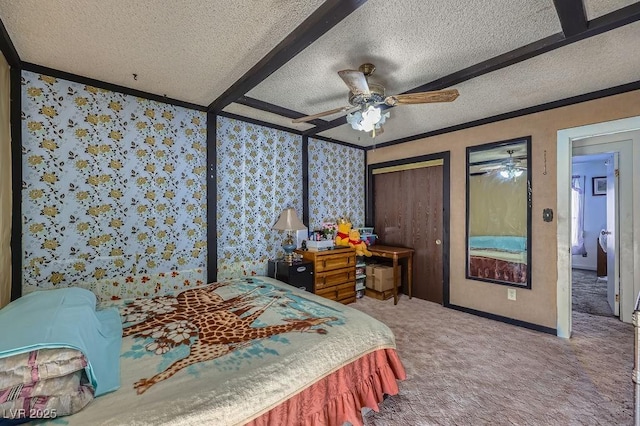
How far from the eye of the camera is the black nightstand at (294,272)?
10.3 feet

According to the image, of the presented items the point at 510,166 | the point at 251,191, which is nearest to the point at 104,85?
the point at 251,191

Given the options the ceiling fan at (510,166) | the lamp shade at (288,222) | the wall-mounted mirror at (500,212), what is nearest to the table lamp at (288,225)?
the lamp shade at (288,222)

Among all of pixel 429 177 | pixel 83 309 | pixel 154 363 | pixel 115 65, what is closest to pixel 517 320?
pixel 429 177

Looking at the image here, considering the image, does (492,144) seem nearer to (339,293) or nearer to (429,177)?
(429,177)

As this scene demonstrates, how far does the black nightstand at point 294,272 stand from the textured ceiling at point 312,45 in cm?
187

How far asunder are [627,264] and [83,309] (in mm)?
5036

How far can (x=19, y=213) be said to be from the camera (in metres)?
1.99

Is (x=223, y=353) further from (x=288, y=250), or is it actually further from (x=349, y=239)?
(x=349, y=239)

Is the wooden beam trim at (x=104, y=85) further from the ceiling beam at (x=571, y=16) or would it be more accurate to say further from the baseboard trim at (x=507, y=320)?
the baseboard trim at (x=507, y=320)

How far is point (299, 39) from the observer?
5.57 feet

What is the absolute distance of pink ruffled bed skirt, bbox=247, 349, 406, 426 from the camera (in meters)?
1.23

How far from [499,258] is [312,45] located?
3.12m

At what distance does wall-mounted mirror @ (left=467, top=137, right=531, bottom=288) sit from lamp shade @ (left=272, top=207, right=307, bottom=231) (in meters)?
2.23

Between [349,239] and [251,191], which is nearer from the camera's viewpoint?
[251,191]
